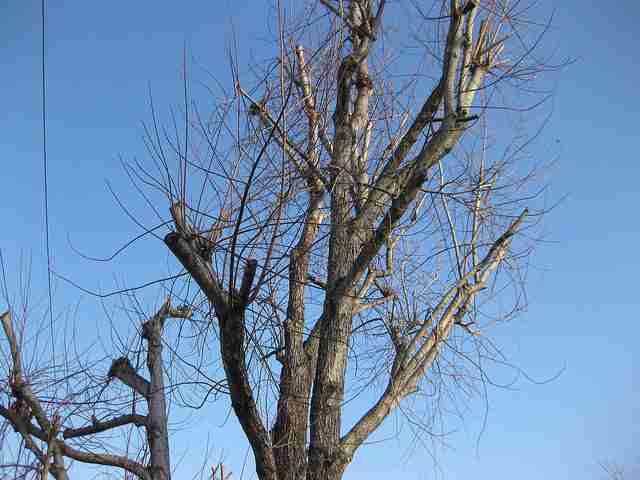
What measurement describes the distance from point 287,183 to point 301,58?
128cm

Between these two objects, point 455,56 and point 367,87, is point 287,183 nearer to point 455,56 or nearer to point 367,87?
point 455,56

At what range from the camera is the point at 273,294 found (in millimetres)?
3010

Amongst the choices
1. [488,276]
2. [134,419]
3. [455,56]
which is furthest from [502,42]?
[134,419]

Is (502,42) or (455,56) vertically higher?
(502,42)

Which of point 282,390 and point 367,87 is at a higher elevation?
point 367,87

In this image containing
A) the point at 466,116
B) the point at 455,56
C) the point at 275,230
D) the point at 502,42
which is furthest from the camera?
the point at 502,42

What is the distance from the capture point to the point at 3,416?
4.06 m

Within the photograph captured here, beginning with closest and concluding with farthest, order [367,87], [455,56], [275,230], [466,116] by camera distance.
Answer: [275,230] < [466,116] < [455,56] < [367,87]

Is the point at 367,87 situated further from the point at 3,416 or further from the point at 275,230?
the point at 3,416

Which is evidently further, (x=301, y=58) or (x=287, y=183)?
(x=301, y=58)

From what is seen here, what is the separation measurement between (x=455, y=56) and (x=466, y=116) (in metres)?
0.39

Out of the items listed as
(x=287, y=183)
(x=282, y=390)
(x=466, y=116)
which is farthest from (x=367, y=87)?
(x=282, y=390)

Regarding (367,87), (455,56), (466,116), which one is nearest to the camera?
(466,116)

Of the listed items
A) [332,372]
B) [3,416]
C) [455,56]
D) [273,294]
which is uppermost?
[455,56]
